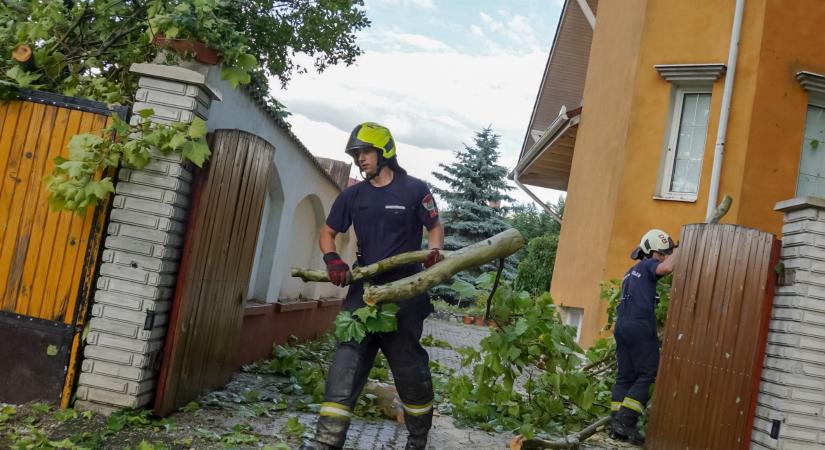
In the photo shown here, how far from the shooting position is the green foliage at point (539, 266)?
24.5 metres

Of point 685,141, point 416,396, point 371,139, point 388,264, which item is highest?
point 685,141

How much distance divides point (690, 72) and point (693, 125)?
2.35ft

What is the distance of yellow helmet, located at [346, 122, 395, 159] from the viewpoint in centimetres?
494

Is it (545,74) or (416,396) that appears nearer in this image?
(416,396)

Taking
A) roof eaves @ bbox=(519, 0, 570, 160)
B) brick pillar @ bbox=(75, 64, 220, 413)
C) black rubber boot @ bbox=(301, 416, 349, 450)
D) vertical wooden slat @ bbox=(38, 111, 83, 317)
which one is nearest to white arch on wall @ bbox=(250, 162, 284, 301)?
brick pillar @ bbox=(75, 64, 220, 413)

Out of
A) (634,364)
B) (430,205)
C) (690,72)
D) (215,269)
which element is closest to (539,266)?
(690,72)

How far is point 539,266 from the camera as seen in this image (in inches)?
978

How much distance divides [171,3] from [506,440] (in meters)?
4.21

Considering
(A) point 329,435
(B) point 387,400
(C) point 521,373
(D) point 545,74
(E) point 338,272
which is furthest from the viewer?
(D) point 545,74

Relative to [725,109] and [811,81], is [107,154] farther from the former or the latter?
[811,81]

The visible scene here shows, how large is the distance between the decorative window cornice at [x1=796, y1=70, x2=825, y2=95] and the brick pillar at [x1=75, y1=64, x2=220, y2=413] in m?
7.90

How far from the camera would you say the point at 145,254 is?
209 inches

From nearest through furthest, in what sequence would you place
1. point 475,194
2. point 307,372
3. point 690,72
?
point 307,372, point 690,72, point 475,194

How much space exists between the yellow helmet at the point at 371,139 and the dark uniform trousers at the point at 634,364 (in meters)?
3.10
